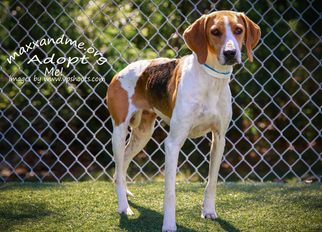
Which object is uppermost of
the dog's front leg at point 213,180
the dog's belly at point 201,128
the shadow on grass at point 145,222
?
the dog's belly at point 201,128

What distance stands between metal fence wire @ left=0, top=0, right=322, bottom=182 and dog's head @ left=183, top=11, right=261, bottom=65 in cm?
121

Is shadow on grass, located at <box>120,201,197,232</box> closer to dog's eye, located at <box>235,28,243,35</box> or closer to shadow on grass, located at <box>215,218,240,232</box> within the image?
shadow on grass, located at <box>215,218,240,232</box>

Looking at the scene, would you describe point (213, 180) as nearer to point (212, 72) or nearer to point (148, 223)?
point (148, 223)

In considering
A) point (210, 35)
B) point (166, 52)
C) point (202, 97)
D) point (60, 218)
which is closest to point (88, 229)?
point (60, 218)

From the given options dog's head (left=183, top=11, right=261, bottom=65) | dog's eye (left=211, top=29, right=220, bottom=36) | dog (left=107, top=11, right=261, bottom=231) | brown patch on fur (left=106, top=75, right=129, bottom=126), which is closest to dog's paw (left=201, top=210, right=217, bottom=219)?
dog (left=107, top=11, right=261, bottom=231)

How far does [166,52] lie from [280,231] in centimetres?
218

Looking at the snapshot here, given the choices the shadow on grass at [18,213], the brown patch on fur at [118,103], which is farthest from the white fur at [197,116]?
the shadow on grass at [18,213]

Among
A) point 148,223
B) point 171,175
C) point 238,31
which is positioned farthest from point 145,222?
point 238,31

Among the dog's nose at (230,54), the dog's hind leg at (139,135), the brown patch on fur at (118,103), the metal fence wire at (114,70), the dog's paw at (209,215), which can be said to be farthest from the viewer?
the metal fence wire at (114,70)

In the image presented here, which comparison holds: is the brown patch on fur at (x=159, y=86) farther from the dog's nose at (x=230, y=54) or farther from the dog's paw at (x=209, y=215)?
the dog's paw at (x=209, y=215)

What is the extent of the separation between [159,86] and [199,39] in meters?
0.46

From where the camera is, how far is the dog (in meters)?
1.79

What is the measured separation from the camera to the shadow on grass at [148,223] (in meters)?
1.88

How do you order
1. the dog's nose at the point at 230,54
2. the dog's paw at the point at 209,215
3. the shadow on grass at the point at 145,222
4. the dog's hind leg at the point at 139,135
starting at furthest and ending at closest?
the dog's hind leg at the point at 139,135 < the dog's paw at the point at 209,215 < the shadow on grass at the point at 145,222 < the dog's nose at the point at 230,54
